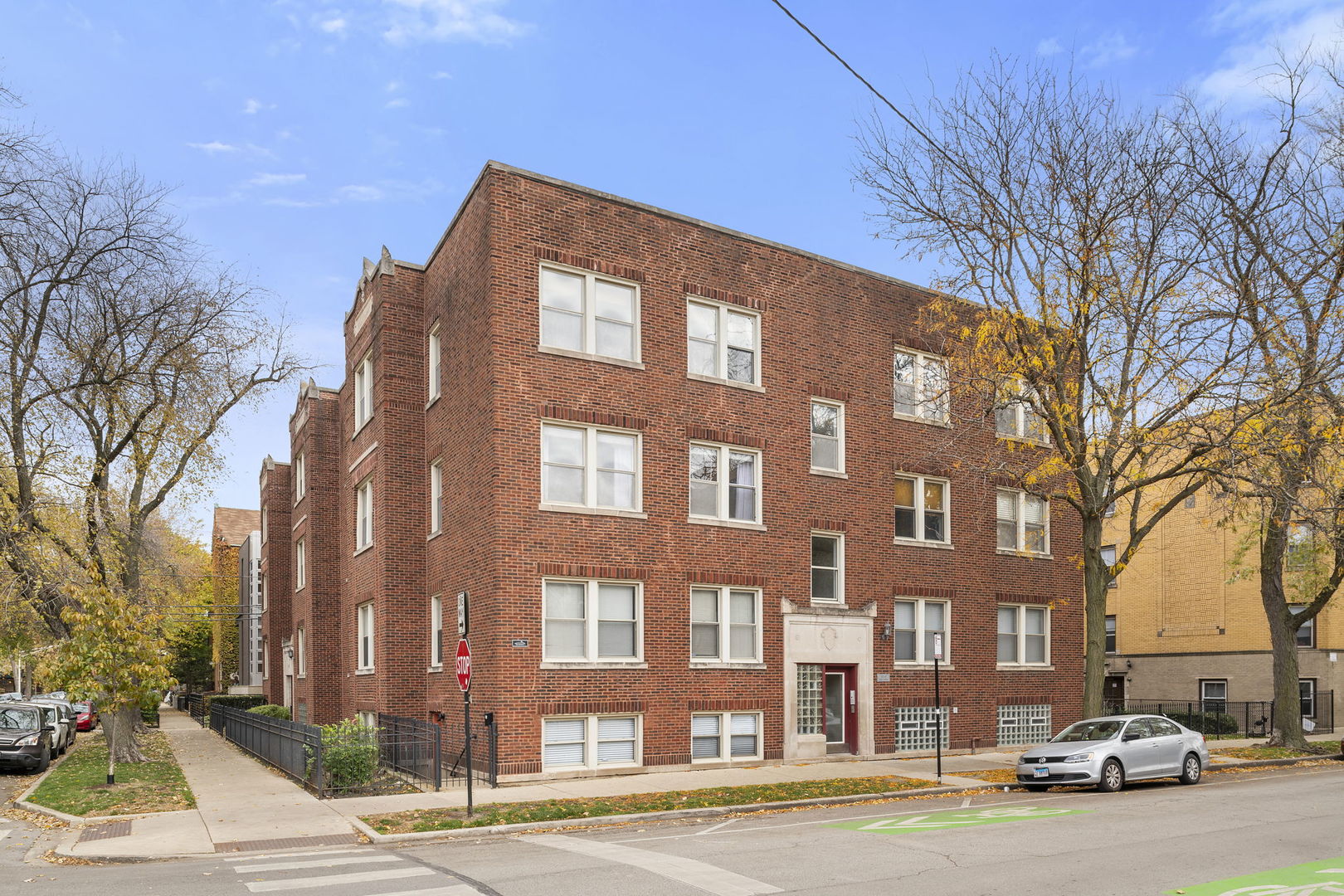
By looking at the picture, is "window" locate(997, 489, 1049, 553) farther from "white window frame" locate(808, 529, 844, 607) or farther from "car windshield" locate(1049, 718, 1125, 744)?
"car windshield" locate(1049, 718, 1125, 744)

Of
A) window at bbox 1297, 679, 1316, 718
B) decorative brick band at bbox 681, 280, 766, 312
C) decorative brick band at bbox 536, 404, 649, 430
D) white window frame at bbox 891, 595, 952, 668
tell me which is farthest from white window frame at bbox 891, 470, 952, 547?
window at bbox 1297, 679, 1316, 718

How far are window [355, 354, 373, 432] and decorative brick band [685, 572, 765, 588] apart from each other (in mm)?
9976

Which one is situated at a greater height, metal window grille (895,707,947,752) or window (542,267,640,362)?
window (542,267,640,362)

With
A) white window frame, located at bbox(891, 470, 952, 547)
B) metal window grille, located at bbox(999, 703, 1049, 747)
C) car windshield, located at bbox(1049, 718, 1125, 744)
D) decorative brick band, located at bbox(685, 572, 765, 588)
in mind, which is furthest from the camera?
metal window grille, located at bbox(999, 703, 1049, 747)

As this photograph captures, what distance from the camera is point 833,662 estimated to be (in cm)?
2525

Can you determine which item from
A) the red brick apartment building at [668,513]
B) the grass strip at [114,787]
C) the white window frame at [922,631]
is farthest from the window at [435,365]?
the white window frame at [922,631]

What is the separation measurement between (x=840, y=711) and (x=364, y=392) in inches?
584

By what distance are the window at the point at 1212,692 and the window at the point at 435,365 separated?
32.3 m

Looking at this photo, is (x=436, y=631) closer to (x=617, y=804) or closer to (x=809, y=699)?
(x=809, y=699)

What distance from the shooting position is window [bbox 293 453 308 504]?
37.7 meters

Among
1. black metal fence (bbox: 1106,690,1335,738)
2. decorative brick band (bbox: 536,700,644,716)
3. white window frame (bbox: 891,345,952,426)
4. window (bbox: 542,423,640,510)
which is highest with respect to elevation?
white window frame (bbox: 891,345,952,426)

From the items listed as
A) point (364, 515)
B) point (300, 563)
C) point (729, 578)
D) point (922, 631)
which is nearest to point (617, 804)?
point (729, 578)

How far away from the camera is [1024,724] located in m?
29.2

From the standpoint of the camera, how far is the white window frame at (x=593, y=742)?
20.9 metres
